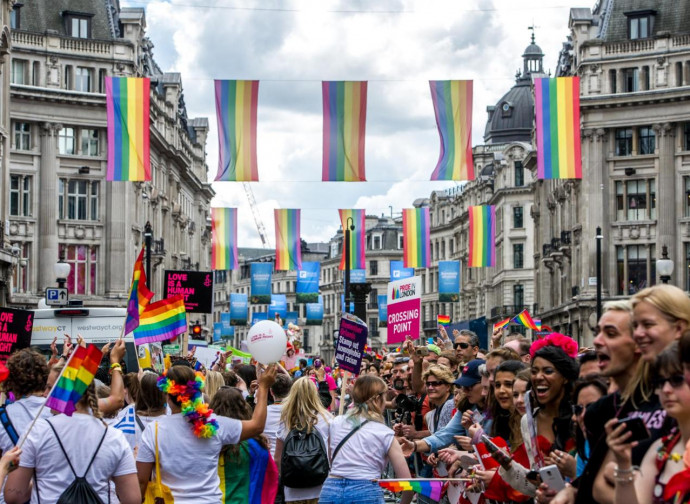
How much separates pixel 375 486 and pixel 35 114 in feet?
161

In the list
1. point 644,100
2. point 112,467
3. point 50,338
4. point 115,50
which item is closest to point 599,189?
point 644,100

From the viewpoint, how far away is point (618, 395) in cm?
606

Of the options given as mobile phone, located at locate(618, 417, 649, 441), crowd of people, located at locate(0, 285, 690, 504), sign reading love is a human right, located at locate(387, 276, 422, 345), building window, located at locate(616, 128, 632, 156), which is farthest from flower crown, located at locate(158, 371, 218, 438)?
building window, located at locate(616, 128, 632, 156)

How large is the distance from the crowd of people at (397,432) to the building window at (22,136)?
150 feet

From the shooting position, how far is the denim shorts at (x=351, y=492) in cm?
1020

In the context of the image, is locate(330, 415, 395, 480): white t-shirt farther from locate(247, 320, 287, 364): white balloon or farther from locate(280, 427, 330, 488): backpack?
locate(247, 320, 287, 364): white balloon

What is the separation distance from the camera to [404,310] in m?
21.3

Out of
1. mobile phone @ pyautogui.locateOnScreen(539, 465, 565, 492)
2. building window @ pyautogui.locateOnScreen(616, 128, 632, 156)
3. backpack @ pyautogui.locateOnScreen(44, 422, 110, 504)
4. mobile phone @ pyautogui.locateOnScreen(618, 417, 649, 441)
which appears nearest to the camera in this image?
mobile phone @ pyautogui.locateOnScreen(618, 417, 649, 441)

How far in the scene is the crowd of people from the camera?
5566 mm

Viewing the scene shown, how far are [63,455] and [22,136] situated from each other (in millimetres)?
50737

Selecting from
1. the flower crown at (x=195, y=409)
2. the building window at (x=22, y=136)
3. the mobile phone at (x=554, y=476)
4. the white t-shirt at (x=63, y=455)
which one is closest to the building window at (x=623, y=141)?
the building window at (x=22, y=136)

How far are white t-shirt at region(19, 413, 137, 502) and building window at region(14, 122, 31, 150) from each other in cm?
5030

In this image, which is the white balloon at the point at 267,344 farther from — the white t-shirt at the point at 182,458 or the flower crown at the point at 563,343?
the flower crown at the point at 563,343

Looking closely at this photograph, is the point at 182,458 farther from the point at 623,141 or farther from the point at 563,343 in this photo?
the point at 623,141
